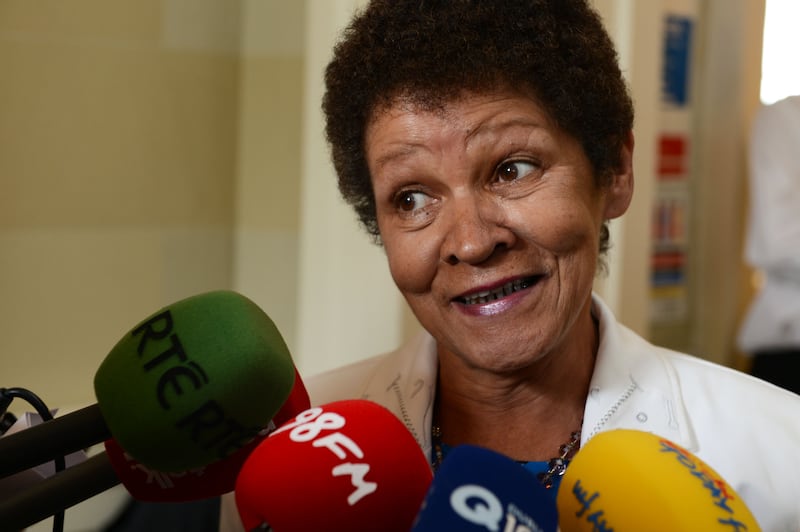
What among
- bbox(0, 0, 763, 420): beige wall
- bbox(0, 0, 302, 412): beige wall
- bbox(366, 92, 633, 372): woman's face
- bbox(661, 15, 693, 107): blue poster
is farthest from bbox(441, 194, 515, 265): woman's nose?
bbox(661, 15, 693, 107): blue poster

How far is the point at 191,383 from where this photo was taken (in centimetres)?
69

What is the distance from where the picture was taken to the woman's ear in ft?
3.97

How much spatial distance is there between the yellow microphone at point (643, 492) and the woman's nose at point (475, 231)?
30 centimetres

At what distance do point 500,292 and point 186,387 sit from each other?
47 centimetres

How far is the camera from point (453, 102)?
3.45 ft

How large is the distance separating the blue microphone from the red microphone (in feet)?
0.23

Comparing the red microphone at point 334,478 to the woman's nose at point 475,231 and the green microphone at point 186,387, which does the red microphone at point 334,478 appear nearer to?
the green microphone at point 186,387

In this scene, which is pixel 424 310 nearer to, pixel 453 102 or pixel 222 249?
pixel 453 102

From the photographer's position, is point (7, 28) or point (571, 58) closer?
point (571, 58)

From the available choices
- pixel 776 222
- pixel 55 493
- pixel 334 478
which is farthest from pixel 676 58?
pixel 55 493

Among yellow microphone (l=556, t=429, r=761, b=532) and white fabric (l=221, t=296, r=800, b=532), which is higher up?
yellow microphone (l=556, t=429, r=761, b=532)

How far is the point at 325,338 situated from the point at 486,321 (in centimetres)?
92

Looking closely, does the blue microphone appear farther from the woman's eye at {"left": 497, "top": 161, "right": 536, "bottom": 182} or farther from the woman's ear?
the woman's ear

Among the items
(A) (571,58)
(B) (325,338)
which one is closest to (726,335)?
(B) (325,338)
